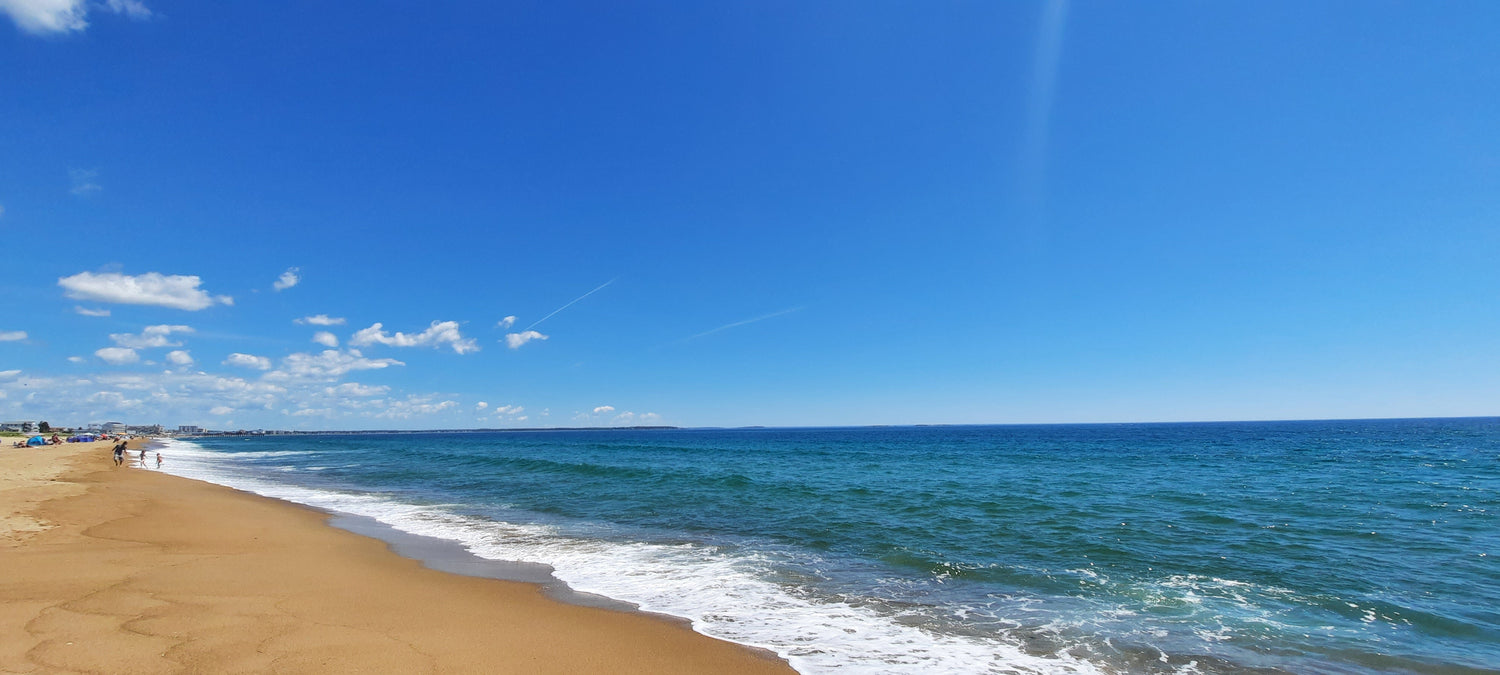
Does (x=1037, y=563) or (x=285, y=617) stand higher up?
(x=285, y=617)

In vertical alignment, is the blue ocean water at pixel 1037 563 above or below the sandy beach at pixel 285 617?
below

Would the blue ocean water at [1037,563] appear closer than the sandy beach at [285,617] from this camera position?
No

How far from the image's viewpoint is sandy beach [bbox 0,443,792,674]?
602cm

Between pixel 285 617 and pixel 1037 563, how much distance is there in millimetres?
11891

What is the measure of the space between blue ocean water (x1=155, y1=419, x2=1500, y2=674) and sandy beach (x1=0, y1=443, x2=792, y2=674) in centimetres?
133

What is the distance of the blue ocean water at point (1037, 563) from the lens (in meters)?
6.99

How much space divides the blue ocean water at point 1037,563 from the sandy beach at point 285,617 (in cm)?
133

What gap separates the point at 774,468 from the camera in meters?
34.9

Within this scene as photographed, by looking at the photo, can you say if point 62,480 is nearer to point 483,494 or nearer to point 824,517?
point 483,494

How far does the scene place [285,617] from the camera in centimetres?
734

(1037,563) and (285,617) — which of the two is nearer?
(285,617)

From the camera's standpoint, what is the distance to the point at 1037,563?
10969 mm

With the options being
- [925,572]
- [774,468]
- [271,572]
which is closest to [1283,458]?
[774,468]

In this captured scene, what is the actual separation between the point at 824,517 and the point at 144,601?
44.3ft
